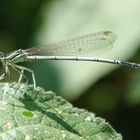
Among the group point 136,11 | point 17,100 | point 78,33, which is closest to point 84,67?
point 78,33

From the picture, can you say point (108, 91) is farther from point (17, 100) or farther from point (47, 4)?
point (17, 100)

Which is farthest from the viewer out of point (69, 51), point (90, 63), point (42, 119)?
point (90, 63)

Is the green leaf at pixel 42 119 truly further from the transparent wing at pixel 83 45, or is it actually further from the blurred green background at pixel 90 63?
the blurred green background at pixel 90 63

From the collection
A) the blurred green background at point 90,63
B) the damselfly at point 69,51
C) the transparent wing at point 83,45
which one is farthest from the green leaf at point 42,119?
the blurred green background at point 90,63

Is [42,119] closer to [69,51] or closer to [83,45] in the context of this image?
[69,51]

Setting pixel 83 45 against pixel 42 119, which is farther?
pixel 83 45

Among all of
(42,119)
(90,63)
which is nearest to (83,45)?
(90,63)

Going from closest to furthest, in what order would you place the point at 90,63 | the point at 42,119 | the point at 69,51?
the point at 42,119, the point at 69,51, the point at 90,63
